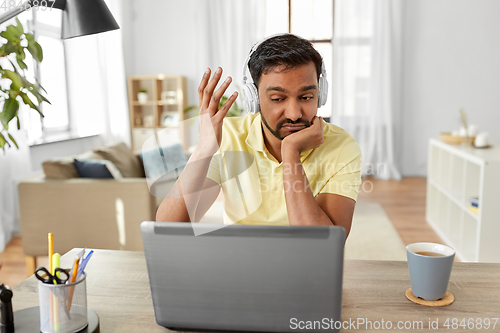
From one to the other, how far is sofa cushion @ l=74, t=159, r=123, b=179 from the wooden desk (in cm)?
169

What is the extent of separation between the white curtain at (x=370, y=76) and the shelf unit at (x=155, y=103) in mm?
2143

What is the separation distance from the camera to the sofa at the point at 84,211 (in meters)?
2.55

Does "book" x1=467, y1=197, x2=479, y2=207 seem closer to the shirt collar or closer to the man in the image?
the man

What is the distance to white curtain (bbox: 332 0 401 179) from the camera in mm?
5508

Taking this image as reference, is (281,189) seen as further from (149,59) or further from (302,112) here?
(149,59)

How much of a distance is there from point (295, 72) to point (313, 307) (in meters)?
0.67

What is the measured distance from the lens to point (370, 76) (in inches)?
222

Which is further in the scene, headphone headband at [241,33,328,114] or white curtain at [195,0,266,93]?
white curtain at [195,0,266,93]

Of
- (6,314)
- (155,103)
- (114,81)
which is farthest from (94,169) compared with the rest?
(155,103)

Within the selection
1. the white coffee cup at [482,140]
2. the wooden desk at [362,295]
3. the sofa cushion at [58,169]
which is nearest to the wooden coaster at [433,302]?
Answer: the wooden desk at [362,295]

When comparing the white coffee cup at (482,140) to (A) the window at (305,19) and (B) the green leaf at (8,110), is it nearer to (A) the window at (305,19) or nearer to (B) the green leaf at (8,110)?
(A) the window at (305,19)

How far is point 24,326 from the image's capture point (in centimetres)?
69

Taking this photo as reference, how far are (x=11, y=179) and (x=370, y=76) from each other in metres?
4.39

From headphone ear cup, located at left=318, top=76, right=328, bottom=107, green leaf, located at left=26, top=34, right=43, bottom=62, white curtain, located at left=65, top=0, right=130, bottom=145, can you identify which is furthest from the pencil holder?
white curtain, located at left=65, top=0, right=130, bottom=145
